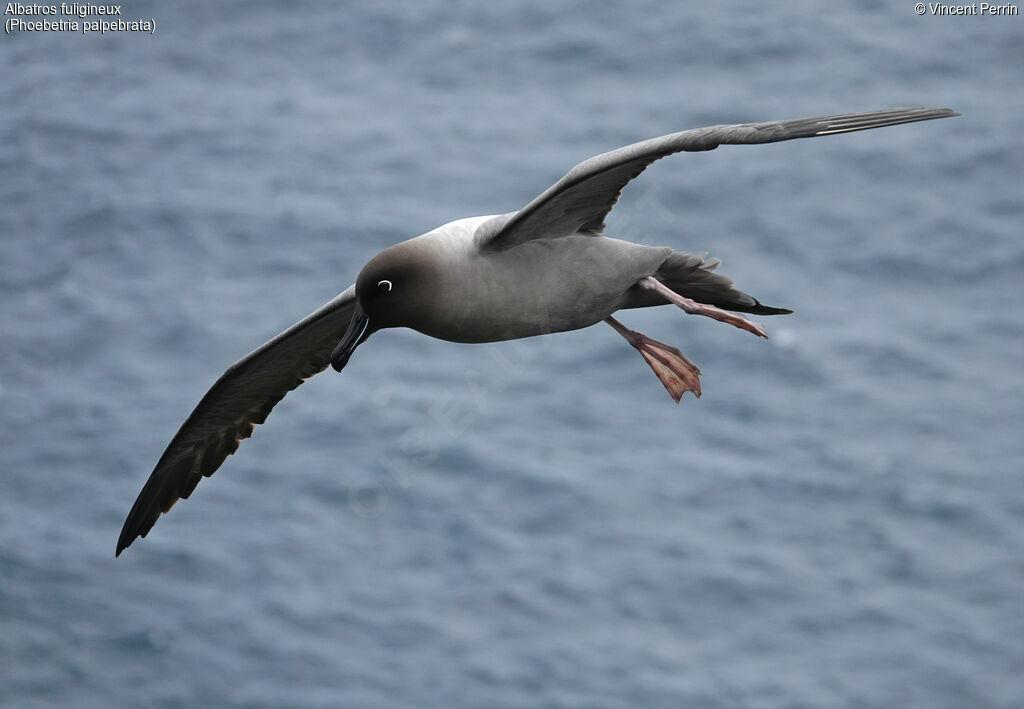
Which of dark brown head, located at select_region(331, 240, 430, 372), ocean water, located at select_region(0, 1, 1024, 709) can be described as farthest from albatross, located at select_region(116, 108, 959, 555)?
ocean water, located at select_region(0, 1, 1024, 709)

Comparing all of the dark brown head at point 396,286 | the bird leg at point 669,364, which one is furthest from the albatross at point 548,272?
the bird leg at point 669,364

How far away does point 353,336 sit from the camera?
9.30m

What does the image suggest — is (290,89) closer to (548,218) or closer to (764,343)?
(764,343)

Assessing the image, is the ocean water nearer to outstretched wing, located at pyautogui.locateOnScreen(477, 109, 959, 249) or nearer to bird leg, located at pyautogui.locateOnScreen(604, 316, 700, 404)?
bird leg, located at pyautogui.locateOnScreen(604, 316, 700, 404)

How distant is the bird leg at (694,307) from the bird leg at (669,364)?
5.04 ft

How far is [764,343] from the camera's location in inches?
2215

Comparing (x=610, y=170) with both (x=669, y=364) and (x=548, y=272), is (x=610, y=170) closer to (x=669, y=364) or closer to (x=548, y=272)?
(x=548, y=272)

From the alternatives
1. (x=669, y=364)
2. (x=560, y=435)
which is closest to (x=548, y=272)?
(x=669, y=364)

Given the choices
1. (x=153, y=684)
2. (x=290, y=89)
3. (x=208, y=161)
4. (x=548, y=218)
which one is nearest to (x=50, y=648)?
(x=153, y=684)

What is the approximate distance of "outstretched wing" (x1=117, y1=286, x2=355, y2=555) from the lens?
11.1 meters

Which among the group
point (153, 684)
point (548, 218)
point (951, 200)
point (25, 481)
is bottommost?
point (153, 684)

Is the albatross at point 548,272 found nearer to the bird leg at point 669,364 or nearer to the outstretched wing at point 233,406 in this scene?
the outstretched wing at point 233,406

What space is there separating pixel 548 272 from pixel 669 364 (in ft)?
8.46

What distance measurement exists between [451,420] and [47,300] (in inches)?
742
